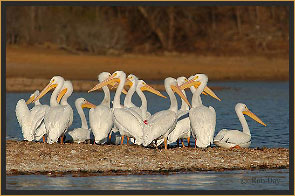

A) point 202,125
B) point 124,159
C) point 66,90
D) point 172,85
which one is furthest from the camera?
point 66,90

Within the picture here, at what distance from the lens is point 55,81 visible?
14328 mm

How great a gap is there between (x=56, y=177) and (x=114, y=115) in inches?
98.1

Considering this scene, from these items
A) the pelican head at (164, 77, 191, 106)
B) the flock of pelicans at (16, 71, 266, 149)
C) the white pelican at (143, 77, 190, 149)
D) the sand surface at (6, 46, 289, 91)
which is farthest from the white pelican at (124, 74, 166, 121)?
the sand surface at (6, 46, 289, 91)

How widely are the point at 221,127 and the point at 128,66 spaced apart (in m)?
14.4

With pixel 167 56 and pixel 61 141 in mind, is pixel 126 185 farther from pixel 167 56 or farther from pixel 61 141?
pixel 167 56

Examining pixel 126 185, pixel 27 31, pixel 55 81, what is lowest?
pixel 126 185

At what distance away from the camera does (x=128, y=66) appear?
3100 cm

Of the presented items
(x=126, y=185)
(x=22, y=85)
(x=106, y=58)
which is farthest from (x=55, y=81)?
(x=106, y=58)

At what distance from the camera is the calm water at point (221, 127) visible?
33.4 ft

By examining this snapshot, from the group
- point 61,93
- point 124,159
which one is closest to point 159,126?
point 124,159

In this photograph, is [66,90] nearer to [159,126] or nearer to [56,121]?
[56,121]

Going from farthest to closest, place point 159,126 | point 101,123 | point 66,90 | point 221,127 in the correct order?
point 221,127 < point 66,90 < point 101,123 < point 159,126

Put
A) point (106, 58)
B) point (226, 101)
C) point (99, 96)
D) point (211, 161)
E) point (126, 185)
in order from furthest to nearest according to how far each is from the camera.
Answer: point (106, 58)
point (99, 96)
point (226, 101)
point (211, 161)
point (126, 185)

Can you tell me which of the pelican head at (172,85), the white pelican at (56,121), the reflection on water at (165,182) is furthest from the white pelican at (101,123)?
the reflection on water at (165,182)
